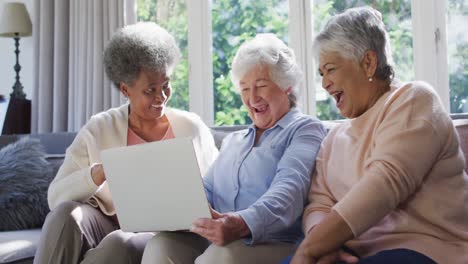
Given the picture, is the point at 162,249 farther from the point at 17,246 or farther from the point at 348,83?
the point at 17,246

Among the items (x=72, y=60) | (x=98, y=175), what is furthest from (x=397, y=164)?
(x=72, y=60)

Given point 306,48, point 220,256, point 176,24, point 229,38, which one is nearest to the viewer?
point 220,256

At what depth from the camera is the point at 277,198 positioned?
1575 mm

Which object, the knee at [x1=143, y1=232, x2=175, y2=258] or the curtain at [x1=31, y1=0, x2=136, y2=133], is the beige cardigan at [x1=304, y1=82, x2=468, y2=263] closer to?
the knee at [x1=143, y1=232, x2=175, y2=258]

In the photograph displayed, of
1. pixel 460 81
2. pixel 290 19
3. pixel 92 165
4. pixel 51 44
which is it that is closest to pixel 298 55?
pixel 290 19

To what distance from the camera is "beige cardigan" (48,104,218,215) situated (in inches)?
77.0

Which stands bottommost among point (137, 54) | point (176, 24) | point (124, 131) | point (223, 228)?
point (223, 228)

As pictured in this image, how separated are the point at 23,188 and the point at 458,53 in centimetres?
233

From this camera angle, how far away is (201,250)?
1735 millimetres

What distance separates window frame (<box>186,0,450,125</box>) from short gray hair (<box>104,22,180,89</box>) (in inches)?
57.1

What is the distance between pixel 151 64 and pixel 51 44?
223cm

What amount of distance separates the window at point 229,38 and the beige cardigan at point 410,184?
242 centimetres

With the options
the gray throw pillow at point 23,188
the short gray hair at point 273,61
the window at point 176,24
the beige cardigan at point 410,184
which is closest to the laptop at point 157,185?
the beige cardigan at point 410,184

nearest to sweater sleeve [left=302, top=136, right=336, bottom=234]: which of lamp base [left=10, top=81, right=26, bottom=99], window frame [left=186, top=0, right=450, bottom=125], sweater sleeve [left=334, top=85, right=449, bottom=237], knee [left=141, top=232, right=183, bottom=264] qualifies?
sweater sleeve [left=334, top=85, right=449, bottom=237]
